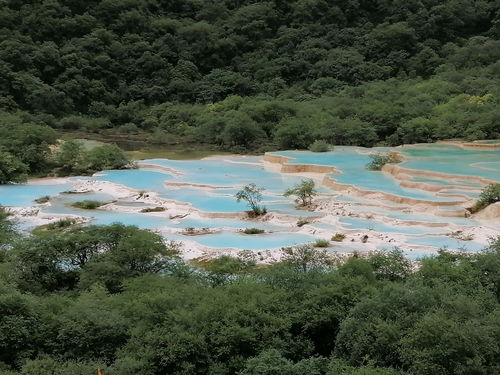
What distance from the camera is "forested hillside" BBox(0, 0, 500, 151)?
40.5m

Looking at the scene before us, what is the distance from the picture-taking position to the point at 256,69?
5662 centimetres

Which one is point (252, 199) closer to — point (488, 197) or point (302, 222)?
point (302, 222)

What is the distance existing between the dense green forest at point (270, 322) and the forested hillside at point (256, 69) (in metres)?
26.1

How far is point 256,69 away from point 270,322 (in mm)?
47945

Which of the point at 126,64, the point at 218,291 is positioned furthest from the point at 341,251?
the point at 126,64

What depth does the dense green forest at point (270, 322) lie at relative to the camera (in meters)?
9.12

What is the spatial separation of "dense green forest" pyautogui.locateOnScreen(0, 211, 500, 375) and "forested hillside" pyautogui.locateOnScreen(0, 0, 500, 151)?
26.1 meters

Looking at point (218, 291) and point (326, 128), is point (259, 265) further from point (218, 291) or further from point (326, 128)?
point (326, 128)

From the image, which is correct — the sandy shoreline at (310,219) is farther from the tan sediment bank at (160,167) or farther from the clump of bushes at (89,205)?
the tan sediment bank at (160,167)

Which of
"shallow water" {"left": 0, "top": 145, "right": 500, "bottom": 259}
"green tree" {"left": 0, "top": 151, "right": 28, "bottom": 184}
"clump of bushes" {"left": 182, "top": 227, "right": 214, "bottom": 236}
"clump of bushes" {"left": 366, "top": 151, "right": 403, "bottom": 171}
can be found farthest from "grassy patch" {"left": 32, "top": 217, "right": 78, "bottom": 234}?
"clump of bushes" {"left": 366, "top": 151, "right": 403, "bottom": 171}

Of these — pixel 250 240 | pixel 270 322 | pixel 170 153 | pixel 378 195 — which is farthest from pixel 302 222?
pixel 170 153

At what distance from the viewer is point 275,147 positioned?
3984 centimetres

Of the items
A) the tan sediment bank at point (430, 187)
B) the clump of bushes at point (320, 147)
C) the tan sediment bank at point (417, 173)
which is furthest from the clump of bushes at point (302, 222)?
the clump of bushes at point (320, 147)

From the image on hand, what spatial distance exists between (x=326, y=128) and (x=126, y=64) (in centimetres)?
2297
